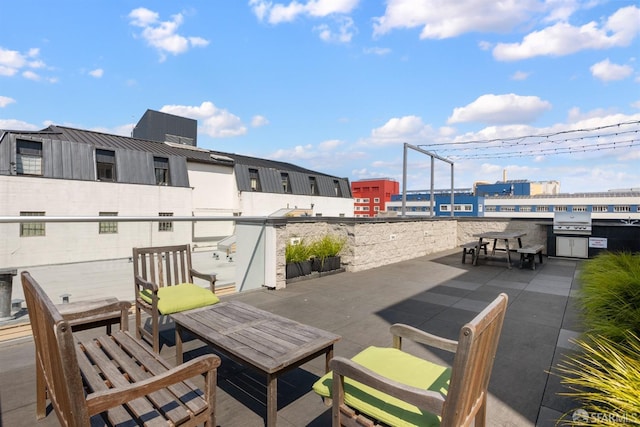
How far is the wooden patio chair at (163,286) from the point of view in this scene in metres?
3.20

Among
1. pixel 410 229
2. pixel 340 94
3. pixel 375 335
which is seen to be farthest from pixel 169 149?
pixel 375 335

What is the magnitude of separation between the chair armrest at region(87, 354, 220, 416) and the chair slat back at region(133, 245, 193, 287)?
8.18 ft

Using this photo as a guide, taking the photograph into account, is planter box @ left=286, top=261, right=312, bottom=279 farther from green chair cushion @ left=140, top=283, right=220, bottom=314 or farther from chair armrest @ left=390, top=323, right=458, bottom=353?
chair armrest @ left=390, top=323, right=458, bottom=353

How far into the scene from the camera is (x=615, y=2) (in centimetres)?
698

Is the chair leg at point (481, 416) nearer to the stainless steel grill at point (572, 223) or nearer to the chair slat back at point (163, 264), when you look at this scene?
the chair slat back at point (163, 264)

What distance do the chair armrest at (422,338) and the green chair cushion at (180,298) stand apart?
217 cm

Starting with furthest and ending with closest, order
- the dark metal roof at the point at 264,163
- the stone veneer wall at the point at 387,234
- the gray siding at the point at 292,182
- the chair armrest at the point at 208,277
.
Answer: the dark metal roof at the point at 264,163 → the gray siding at the point at 292,182 → the stone veneer wall at the point at 387,234 → the chair armrest at the point at 208,277

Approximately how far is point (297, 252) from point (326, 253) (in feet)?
2.84

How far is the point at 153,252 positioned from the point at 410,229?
8.35 metres

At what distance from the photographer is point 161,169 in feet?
69.5

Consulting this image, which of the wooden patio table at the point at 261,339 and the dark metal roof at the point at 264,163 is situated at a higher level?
the dark metal roof at the point at 264,163

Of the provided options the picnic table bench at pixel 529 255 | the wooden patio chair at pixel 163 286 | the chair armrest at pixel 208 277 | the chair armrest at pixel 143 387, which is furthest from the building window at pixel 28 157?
the picnic table bench at pixel 529 255

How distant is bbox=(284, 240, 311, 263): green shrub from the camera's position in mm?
6657

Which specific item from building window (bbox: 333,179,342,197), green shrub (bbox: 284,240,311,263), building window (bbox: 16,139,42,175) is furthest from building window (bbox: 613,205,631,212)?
building window (bbox: 16,139,42,175)
